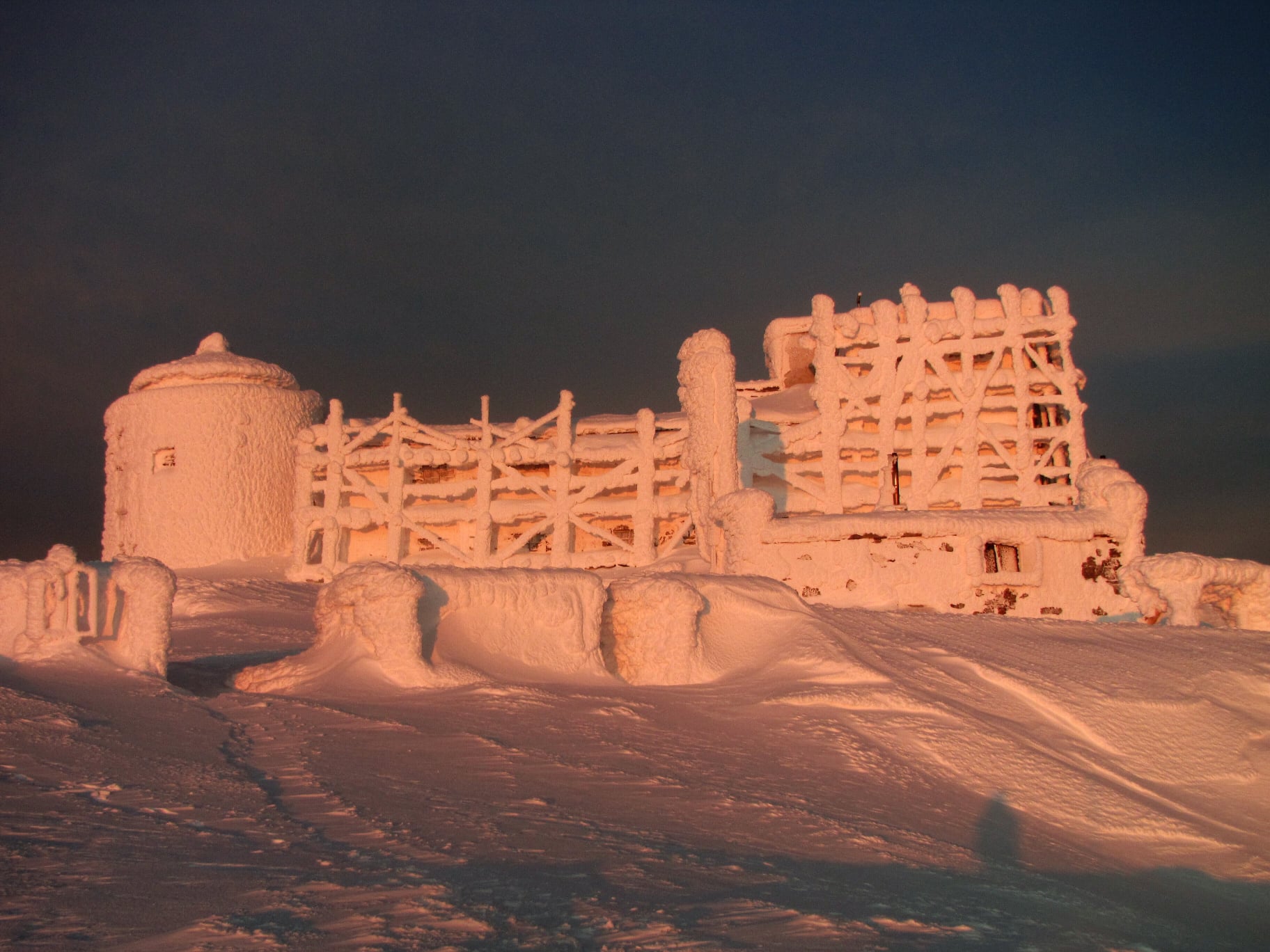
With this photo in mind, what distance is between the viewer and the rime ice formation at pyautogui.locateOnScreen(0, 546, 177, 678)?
832 centimetres

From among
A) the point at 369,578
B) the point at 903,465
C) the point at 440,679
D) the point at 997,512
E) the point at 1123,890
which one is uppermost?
the point at 903,465

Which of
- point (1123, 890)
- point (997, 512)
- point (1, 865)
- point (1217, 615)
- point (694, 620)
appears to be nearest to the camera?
point (1, 865)

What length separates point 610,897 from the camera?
4355mm

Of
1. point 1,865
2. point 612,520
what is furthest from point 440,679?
point 612,520

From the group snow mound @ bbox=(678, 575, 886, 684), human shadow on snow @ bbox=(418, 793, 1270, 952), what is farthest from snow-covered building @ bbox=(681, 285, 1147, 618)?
human shadow on snow @ bbox=(418, 793, 1270, 952)

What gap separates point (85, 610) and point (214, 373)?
13658 millimetres

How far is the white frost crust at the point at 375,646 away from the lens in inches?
343

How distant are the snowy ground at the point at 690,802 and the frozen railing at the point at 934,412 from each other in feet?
26.3

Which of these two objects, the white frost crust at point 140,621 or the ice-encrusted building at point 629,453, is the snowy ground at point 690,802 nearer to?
the white frost crust at point 140,621

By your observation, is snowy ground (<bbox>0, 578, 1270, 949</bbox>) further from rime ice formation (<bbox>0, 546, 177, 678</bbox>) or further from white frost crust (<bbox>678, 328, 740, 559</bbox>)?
white frost crust (<bbox>678, 328, 740, 559</bbox>)

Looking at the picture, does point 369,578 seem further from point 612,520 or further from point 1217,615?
point 612,520

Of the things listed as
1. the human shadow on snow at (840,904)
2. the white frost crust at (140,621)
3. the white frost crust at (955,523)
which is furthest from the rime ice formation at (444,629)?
the white frost crust at (955,523)

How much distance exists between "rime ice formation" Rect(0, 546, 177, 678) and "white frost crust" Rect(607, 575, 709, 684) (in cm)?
386

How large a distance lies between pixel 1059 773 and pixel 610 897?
Result: 4.73 m
